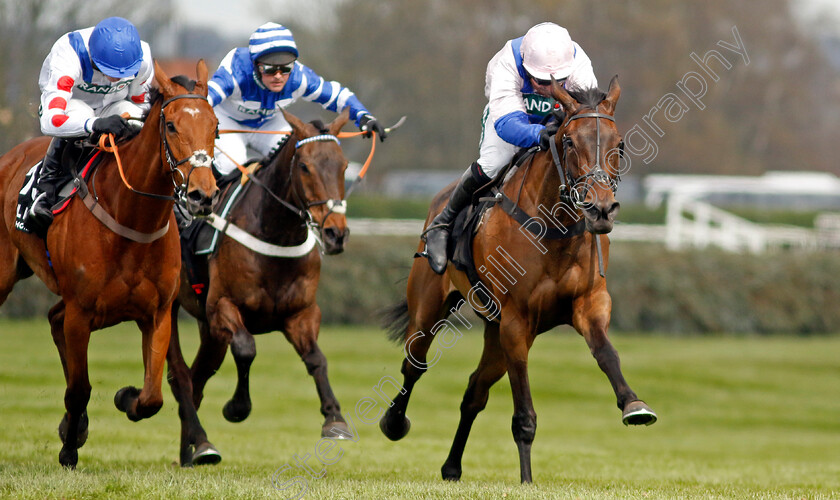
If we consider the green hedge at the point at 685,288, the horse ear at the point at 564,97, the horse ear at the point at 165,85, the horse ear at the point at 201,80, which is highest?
the green hedge at the point at 685,288

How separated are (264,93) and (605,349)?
10.5ft

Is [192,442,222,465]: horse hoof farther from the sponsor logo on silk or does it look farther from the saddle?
the sponsor logo on silk

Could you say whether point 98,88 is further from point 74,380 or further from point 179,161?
point 74,380

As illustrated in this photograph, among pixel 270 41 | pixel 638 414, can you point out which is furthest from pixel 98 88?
pixel 638 414

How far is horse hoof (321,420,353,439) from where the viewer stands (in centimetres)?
626

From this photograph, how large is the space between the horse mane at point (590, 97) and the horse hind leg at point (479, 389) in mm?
1753

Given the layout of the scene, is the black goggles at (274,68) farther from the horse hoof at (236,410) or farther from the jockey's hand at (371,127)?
the horse hoof at (236,410)

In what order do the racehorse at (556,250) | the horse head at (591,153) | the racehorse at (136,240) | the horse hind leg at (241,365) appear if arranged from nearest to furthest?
the horse head at (591,153), the racehorse at (556,250), the racehorse at (136,240), the horse hind leg at (241,365)

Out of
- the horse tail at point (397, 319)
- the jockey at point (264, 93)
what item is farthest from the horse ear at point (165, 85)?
the horse tail at point (397, 319)

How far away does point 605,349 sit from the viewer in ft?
18.2

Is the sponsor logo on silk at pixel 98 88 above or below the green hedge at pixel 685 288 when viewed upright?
below

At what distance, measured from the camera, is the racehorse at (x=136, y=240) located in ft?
18.1

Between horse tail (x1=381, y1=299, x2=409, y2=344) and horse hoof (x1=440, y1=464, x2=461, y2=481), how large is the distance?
1129 mm

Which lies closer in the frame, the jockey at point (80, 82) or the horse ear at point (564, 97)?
the horse ear at point (564, 97)
